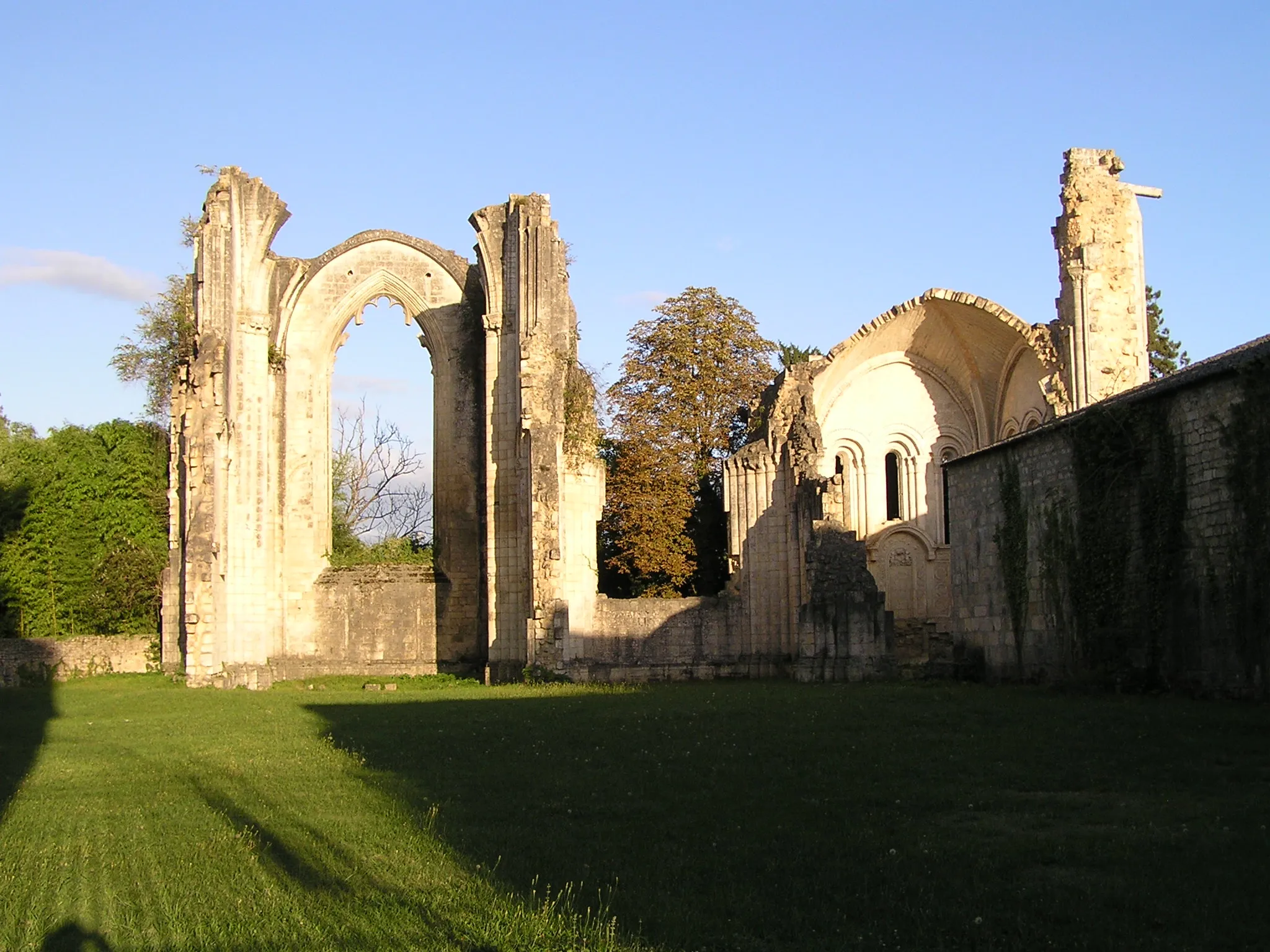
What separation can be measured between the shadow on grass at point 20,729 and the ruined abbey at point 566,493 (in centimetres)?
323

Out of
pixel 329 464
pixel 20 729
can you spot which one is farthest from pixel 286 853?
pixel 329 464

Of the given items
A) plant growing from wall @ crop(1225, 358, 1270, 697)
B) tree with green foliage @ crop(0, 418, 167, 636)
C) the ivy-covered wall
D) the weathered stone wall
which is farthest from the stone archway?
plant growing from wall @ crop(1225, 358, 1270, 697)

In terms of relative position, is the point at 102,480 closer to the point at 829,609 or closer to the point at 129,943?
the point at 829,609

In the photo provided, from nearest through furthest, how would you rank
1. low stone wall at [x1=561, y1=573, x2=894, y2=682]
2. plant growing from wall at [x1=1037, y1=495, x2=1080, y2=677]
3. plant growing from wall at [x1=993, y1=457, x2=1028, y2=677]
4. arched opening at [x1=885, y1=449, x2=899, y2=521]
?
plant growing from wall at [x1=1037, y1=495, x2=1080, y2=677]
plant growing from wall at [x1=993, y1=457, x2=1028, y2=677]
low stone wall at [x1=561, y1=573, x2=894, y2=682]
arched opening at [x1=885, y1=449, x2=899, y2=521]

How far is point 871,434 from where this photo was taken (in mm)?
35031

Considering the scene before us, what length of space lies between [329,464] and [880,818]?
23.5 metres

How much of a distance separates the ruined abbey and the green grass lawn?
749 centimetres

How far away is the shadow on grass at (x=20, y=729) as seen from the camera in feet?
39.0

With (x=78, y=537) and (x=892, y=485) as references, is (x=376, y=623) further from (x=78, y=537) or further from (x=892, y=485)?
(x=892, y=485)

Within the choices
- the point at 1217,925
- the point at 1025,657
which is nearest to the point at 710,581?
the point at 1025,657

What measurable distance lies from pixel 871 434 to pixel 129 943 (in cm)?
3034

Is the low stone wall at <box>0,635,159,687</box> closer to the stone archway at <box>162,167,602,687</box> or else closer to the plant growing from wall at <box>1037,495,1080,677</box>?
the stone archway at <box>162,167,602,687</box>

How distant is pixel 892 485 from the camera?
116ft

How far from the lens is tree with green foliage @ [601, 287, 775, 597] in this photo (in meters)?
31.1
